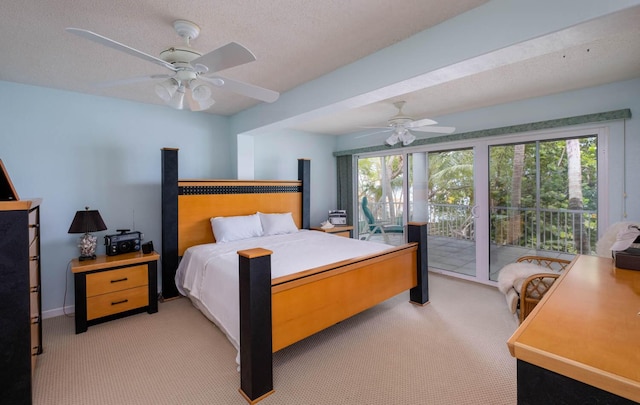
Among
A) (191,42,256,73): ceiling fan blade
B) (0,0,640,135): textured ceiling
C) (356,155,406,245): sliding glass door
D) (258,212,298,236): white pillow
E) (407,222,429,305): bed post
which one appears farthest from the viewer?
(356,155,406,245): sliding glass door

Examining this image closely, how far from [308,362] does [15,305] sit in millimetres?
1835

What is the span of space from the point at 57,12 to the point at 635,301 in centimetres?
346

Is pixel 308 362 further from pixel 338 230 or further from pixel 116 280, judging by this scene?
pixel 338 230

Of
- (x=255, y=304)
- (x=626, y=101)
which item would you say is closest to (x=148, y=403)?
(x=255, y=304)

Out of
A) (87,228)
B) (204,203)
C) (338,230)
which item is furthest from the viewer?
(338,230)

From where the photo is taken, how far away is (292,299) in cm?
205

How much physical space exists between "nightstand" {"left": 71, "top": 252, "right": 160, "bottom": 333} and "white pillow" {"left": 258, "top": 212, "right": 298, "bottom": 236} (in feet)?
4.62

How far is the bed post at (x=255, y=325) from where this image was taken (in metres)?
1.78

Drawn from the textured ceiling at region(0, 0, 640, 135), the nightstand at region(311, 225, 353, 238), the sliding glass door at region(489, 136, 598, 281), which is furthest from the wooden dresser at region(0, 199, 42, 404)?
the sliding glass door at region(489, 136, 598, 281)

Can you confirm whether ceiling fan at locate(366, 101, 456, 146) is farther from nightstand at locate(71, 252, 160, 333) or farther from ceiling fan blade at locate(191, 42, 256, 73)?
nightstand at locate(71, 252, 160, 333)

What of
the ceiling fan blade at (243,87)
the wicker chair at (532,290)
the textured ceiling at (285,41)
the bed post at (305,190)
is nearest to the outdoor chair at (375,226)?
the bed post at (305,190)

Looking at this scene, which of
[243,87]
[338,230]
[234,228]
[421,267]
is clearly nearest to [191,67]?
[243,87]

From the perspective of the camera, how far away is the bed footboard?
5.90 feet

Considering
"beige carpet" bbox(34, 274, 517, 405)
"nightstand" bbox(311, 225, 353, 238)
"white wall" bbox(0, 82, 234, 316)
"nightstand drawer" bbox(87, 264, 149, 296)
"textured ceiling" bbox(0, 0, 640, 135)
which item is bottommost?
"beige carpet" bbox(34, 274, 517, 405)
